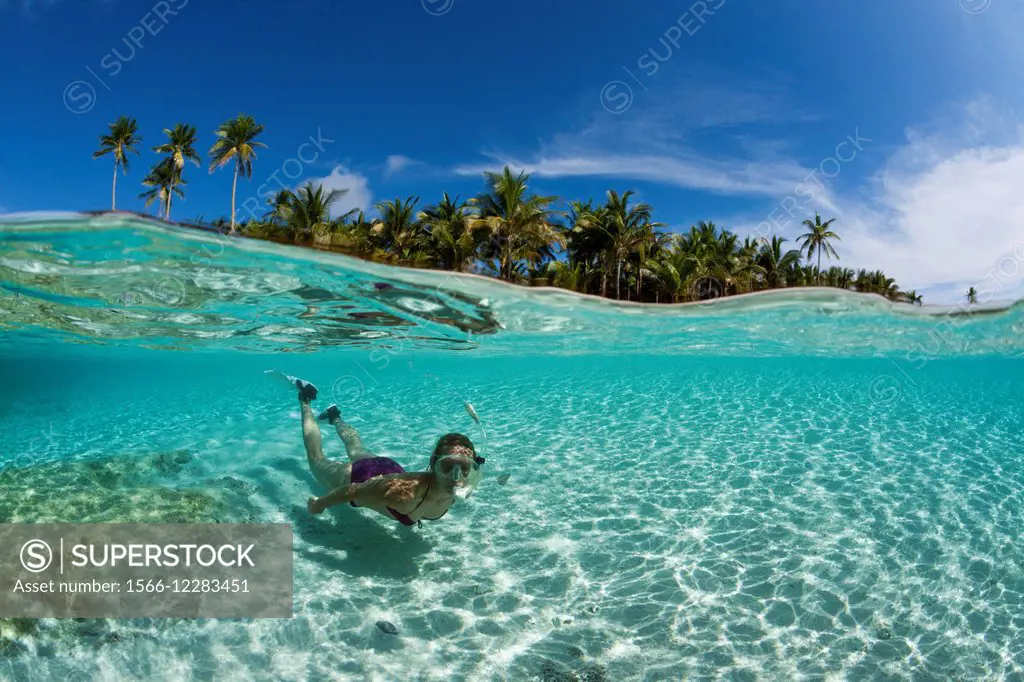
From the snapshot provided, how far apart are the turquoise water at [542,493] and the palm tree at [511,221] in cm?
1394

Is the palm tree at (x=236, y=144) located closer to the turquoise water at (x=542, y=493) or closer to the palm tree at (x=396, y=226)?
the palm tree at (x=396, y=226)

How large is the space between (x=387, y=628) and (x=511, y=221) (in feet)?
96.6

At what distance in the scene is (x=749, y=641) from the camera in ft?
15.8

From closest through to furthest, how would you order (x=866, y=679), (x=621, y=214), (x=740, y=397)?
(x=866, y=679) → (x=740, y=397) → (x=621, y=214)

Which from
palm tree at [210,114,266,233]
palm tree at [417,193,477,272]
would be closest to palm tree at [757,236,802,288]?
palm tree at [417,193,477,272]

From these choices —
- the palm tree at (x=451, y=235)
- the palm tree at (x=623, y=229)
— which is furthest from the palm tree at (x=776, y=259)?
the palm tree at (x=451, y=235)

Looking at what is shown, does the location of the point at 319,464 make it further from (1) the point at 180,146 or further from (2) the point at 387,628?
(1) the point at 180,146

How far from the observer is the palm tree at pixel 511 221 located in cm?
3241

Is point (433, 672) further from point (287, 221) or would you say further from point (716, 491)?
point (287, 221)

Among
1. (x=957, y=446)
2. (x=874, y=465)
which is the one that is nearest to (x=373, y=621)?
(x=874, y=465)

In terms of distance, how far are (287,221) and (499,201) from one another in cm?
1384

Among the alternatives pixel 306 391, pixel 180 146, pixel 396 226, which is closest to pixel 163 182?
pixel 180 146

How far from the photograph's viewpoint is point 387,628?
191 inches

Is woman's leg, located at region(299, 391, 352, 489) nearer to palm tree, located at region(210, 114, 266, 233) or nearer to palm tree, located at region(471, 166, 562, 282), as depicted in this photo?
palm tree, located at region(471, 166, 562, 282)
